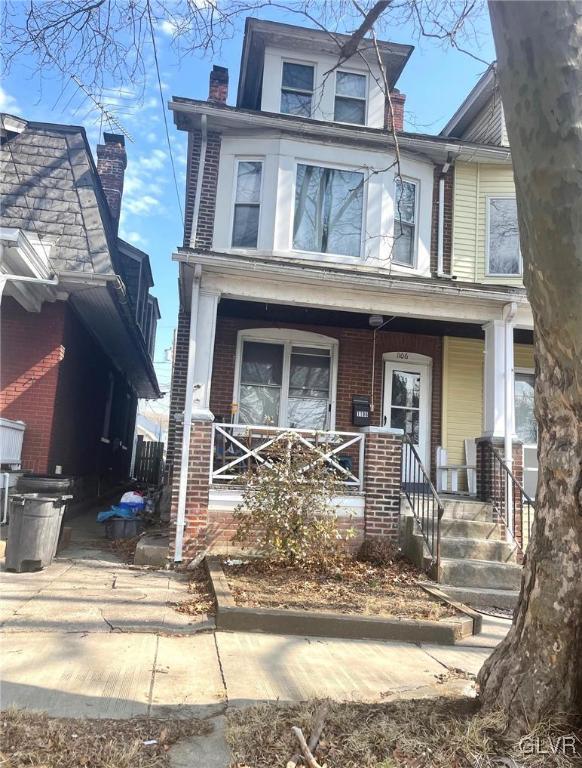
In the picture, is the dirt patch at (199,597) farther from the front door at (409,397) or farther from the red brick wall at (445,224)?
the red brick wall at (445,224)

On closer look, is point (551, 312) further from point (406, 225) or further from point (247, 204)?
point (406, 225)

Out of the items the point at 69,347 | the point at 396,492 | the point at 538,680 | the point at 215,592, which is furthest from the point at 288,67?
the point at 538,680

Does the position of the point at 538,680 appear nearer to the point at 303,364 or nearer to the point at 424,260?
the point at 303,364

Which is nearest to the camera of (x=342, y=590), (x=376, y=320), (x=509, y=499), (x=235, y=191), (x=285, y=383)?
(x=342, y=590)

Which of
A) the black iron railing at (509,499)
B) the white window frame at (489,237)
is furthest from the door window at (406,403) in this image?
the white window frame at (489,237)

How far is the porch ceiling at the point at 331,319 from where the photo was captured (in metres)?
9.43

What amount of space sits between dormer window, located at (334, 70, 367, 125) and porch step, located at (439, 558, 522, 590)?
26.3ft

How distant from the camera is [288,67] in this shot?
34.8 feet

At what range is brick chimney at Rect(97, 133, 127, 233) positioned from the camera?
12172mm

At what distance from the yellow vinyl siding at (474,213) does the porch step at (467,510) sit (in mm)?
4231

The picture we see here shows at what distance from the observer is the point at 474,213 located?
10477mm

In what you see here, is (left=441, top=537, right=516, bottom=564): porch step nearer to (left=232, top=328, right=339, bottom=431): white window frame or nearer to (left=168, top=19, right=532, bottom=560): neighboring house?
(left=168, top=19, right=532, bottom=560): neighboring house

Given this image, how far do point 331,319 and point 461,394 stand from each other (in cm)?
275

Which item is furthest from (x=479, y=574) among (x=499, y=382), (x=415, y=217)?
(x=415, y=217)
